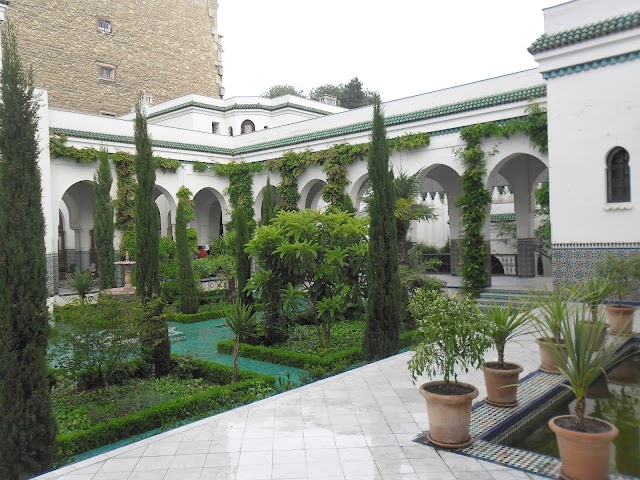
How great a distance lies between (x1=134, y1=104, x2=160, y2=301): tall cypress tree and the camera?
320 inches

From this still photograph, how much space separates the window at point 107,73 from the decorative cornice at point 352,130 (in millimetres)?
8218

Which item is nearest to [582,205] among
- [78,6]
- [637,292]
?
[637,292]

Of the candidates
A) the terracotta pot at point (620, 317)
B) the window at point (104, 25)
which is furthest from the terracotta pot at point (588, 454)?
the window at point (104, 25)

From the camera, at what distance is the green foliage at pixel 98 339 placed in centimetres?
685

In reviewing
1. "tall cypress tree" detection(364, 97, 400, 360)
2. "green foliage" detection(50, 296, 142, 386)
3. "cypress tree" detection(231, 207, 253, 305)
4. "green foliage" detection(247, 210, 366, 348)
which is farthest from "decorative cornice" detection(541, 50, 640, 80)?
"green foliage" detection(50, 296, 142, 386)

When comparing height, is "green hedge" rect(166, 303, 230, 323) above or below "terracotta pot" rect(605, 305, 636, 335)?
below

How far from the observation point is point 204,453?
14.6 ft

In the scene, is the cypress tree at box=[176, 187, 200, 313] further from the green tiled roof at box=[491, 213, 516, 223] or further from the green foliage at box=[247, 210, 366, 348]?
the green tiled roof at box=[491, 213, 516, 223]

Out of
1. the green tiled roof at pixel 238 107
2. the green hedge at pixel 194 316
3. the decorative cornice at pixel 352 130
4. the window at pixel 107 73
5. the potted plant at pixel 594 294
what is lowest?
the green hedge at pixel 194 316

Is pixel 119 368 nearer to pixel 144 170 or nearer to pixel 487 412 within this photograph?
pixel 144 170

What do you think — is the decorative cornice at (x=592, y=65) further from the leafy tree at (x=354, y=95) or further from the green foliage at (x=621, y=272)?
the leafy tree at (x=354, y=95)

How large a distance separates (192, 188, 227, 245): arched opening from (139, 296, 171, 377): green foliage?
601 inches

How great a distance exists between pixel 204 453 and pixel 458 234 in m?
13.5

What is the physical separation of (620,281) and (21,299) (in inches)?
330
